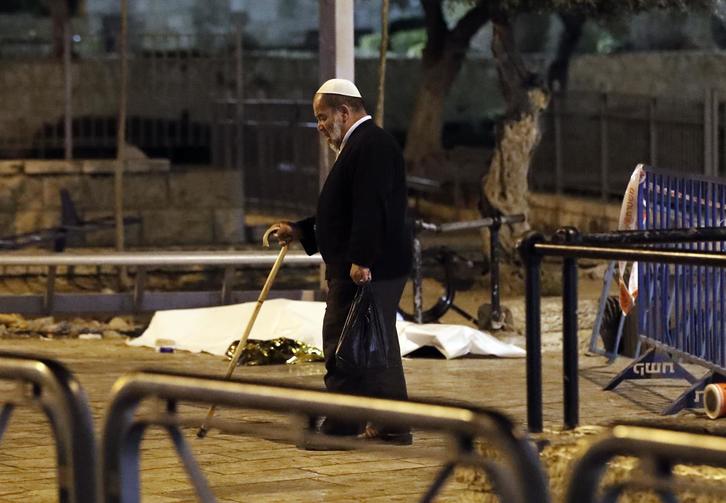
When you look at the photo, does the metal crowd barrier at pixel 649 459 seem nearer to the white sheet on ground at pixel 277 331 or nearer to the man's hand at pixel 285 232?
the man's hand at pixel 285 232

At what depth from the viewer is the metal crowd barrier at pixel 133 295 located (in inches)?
459

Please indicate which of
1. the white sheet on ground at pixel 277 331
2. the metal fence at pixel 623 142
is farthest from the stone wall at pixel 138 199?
the white sheet on ground at pixel 277 331

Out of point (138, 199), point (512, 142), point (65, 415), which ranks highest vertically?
point (512, 142)

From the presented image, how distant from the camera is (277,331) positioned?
35.1 ft

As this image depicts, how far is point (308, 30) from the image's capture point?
33312 mm

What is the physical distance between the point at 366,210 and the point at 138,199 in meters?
11.8

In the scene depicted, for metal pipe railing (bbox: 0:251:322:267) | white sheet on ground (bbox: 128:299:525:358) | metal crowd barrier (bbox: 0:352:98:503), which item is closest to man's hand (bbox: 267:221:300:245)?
white sheet on ground (bbox: 128:299:525:358)

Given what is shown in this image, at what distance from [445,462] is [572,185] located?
1902 centimetres

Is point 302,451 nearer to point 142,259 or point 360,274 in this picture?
point 360,274

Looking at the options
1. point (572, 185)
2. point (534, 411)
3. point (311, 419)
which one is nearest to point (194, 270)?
point (572, 185)

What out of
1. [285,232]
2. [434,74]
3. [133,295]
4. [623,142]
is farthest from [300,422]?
[434,74]

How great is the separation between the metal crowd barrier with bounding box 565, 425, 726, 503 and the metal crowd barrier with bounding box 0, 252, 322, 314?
8.45 m

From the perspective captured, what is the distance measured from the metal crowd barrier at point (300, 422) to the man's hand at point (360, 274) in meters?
3.19

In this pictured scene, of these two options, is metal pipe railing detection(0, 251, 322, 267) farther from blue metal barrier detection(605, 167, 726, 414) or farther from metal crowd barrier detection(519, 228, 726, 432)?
metal crowd barrier detection(519, 228, 726, 432)
